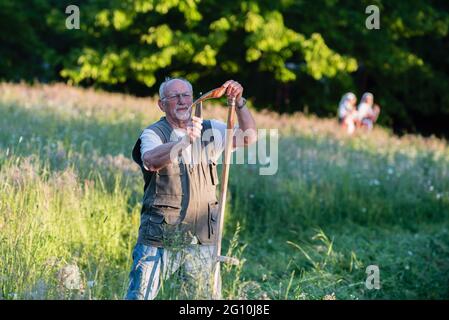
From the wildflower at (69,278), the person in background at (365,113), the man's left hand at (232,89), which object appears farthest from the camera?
the person in background at (365,113)

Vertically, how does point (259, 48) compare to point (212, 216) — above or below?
above

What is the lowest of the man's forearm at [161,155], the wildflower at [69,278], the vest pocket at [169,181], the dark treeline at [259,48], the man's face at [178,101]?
the wildflower at [69,278]

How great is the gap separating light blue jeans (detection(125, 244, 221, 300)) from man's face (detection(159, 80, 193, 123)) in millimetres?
732

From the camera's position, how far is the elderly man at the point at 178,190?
4.73 meters

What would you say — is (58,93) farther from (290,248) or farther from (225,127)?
(225,127)

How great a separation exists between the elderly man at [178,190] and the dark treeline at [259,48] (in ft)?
52.4

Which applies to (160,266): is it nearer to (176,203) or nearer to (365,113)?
(176,203)

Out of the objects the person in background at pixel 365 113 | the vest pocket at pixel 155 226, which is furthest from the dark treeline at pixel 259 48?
the vest pocket at pixel 155 226

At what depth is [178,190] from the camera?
194 inches

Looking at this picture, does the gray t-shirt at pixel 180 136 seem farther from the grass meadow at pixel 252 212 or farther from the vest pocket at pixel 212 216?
the grass meadow at pixel 252 212

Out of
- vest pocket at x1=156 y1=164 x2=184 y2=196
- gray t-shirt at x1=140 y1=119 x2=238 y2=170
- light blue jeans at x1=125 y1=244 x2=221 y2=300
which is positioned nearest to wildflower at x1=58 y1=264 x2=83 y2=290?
light blue jeans at x1=125 y1=244 x2=221 y2=300

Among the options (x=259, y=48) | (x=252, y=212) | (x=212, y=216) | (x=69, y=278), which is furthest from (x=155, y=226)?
(x=259, y=48)

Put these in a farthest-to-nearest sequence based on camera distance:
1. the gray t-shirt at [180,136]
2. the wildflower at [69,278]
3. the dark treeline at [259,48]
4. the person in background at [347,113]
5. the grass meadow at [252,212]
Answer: the dark treeline at [259,48] → the person in background at [347,113] → the grass meadow at [252,212] → the gray t-shirt at [180,136] → the wildflower at [69,278]

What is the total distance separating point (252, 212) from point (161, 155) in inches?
196
